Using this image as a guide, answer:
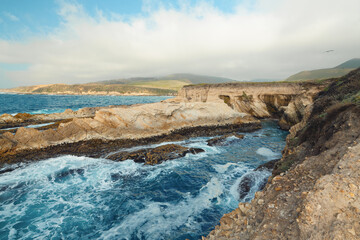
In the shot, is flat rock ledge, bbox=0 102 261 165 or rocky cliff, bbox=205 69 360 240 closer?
rocky cliff, bbox=205 69 360 240

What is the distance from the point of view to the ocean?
7492 mm

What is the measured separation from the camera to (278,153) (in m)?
16.0

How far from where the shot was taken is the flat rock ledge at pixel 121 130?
52.2 feet

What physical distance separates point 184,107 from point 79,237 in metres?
19.9

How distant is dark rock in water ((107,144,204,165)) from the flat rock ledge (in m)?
2.47

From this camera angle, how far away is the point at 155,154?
1485cm

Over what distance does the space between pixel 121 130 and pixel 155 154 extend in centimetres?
702

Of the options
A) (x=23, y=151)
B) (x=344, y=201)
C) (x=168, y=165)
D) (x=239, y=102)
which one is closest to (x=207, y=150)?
(x=168, y=165)

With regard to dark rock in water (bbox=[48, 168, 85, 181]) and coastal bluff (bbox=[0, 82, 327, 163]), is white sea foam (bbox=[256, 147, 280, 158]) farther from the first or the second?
dark rock in water (bbox=[48, 168, 85, 181])

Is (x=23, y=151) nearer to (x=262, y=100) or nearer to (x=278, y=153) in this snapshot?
(x=278, y=153)

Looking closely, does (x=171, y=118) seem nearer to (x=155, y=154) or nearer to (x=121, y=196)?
(x=155, y=154)

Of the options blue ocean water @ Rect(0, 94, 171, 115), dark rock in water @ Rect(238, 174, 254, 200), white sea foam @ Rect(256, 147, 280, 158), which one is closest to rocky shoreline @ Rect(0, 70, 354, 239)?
dark rock in water @ Rect(238, 174, 254, 200)

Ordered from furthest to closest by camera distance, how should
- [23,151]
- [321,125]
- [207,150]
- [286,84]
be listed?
[286,84], [207,150], [23,151], [321,125]

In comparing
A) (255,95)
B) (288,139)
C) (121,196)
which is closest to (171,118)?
(121,196)
